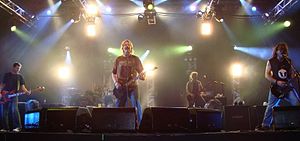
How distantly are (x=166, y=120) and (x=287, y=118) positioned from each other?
1.67 m

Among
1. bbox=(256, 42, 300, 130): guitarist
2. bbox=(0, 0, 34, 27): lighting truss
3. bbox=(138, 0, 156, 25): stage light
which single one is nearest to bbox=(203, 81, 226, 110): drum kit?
bbox=(138, 0, 156, 25): stage light

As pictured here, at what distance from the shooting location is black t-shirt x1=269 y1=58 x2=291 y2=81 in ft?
18.5

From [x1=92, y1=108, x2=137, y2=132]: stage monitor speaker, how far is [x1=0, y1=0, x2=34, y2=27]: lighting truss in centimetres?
730

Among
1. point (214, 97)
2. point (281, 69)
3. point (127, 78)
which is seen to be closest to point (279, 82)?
point (281, 69)

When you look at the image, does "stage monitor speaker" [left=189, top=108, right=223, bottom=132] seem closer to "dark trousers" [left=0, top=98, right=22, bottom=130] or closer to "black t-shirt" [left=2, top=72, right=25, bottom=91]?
"dark trousers" [left=0, top=98, right=22, bottom=130]

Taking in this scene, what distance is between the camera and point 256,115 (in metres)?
6.15

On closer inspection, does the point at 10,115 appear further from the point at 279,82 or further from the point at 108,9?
the point at 108,9

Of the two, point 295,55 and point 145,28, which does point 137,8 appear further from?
point 295,55

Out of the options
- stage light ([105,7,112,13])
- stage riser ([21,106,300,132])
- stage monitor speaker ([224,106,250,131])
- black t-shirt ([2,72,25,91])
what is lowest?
stage monitor speaker ([224,106,250,131])

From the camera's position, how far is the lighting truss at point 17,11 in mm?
9695

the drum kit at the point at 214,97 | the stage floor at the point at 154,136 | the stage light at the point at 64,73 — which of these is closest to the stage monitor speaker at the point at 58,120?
the stage floor at the point at 154,136

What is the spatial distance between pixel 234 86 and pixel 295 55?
2877mm

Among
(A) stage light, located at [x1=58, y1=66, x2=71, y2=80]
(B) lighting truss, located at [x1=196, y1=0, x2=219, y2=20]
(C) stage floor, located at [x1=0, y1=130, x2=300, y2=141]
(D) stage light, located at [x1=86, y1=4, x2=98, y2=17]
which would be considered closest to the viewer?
(C) stage floor, located at [x1=0, y1=130, x2=300, y2=141]

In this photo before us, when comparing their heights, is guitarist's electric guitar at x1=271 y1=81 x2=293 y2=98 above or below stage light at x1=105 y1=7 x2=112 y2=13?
below
